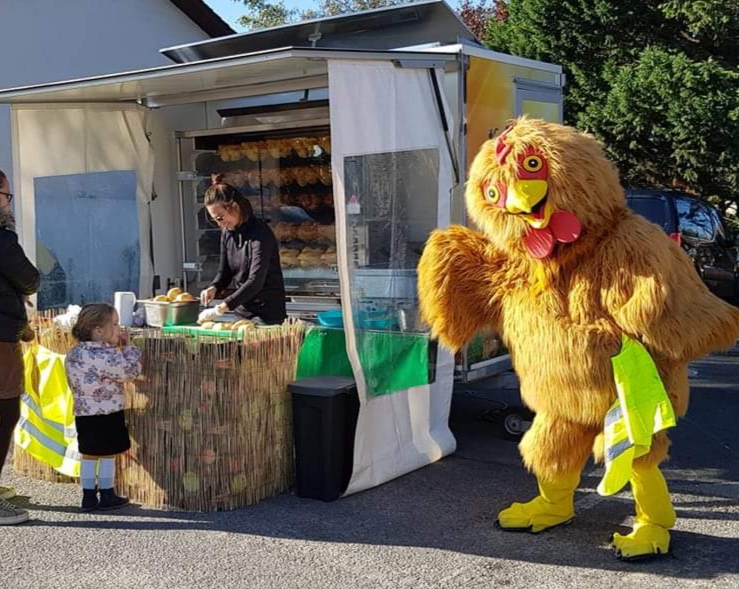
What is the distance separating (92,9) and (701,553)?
9.90m

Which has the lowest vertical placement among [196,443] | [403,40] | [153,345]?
[196,443]

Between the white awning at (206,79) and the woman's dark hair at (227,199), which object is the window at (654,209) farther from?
the woman's dark hair at (227,199)

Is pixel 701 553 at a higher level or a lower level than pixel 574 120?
lower

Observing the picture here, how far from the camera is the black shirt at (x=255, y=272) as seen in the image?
212 inches

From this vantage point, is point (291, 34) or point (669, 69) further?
point (669, 69)

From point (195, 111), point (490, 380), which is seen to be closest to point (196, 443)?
point (490, 380)

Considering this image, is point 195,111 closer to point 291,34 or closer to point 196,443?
point 291,34

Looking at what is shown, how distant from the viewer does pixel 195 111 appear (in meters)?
7.64

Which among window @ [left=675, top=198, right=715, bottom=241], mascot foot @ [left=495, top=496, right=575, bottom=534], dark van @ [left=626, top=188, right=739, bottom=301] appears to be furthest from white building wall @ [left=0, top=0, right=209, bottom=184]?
mascot foot @ [left=495, top=496, right=575, bottom=534]

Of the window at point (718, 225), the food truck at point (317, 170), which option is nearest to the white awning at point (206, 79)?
the food truck at point (317, 170)

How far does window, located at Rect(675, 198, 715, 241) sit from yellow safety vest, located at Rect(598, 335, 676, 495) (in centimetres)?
688

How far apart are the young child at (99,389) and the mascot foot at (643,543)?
8.43ft

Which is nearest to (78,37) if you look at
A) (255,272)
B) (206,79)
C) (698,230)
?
(206,79)

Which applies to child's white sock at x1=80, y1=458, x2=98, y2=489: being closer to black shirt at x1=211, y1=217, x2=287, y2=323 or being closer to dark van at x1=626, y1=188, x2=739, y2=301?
black shirt at x1=211, y1=217, x2=287, y2=323
